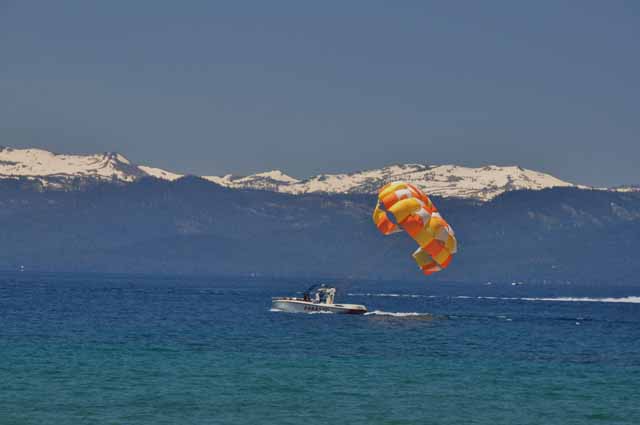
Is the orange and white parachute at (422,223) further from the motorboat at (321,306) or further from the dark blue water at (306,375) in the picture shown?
the motorboat at (321,306)

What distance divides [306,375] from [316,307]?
65.0 metres

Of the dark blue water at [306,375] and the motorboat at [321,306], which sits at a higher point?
the motorboat at [321,306]

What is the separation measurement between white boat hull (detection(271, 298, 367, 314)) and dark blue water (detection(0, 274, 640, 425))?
1757 centimetres

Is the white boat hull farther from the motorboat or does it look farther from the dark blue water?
the dark blue water

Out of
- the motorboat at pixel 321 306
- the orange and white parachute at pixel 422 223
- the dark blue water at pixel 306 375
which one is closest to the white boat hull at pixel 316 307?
the motorboat at pixel 321 306

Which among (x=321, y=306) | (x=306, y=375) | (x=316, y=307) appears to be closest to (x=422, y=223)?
(x=306, y=375)

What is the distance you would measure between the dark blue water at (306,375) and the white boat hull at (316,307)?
17566mm

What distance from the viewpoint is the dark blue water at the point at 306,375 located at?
55.0 meters

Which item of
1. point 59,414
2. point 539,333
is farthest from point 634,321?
point 59,414

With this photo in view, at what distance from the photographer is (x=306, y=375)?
67875mm

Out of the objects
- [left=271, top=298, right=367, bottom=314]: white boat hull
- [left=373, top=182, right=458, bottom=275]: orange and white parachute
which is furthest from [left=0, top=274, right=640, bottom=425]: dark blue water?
[left=271, top=298, right=367, bottom=314]: white boat hull

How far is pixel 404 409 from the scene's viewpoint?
56.6 m

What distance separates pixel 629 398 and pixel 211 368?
2381 centimetres

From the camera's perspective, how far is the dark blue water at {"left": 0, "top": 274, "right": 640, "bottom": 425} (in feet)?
180
